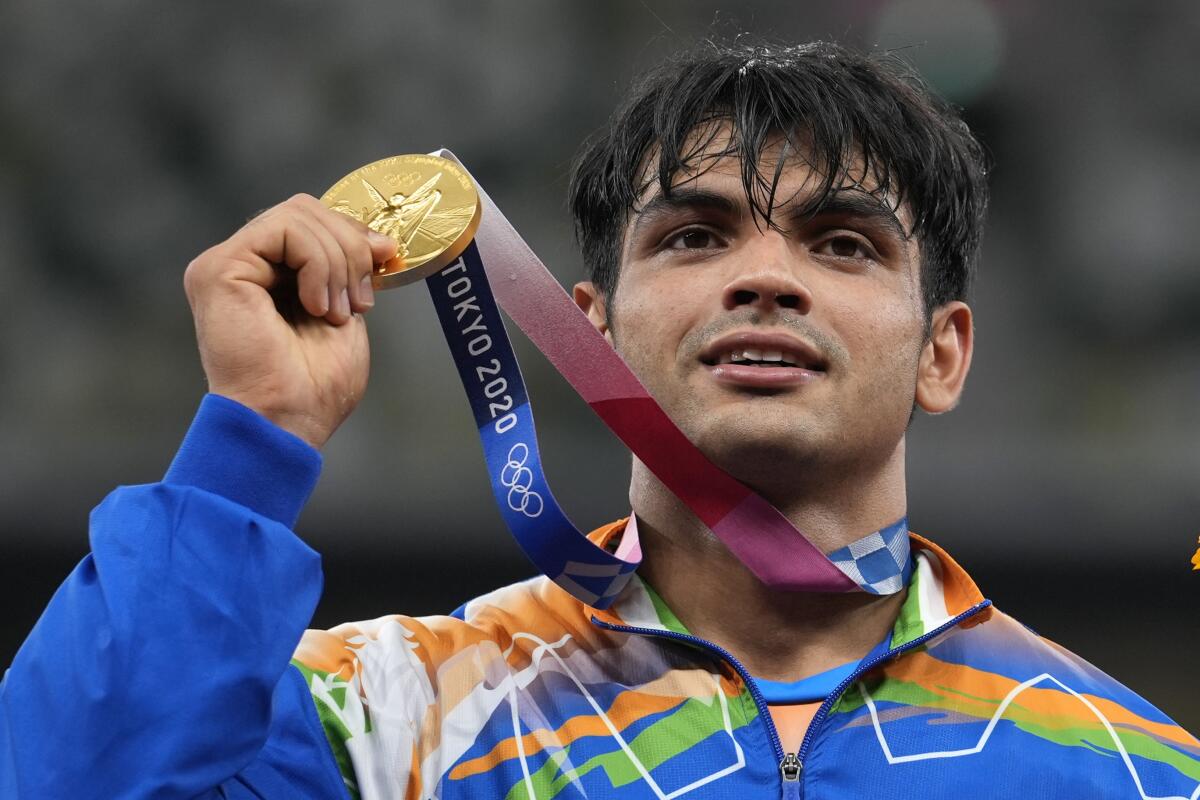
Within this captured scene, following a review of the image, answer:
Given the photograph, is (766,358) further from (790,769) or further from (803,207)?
(790,769)

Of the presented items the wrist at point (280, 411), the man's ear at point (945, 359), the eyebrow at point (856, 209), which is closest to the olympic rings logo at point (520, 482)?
the wrist at point (280, 411)

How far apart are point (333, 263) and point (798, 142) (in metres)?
0.93

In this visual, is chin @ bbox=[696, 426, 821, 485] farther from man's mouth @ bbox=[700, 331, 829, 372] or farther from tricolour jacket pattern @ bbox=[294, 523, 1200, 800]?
tricolour jacket pattern @ bbox=[294, 523, 1200, 800]

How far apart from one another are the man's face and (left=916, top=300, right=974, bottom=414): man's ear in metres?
0.13


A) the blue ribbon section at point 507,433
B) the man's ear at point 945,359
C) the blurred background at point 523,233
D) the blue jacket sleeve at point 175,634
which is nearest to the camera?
the blue jacket sleeve at point 175,634

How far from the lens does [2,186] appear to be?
22.1 ft

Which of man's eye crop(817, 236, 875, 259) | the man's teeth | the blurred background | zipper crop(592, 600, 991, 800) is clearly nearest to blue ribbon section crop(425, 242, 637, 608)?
zipper crop(592, 600, 991, 800)

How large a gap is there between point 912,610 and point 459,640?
0.72 meters

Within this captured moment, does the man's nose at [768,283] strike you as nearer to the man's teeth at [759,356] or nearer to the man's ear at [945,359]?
the man's teeth at [759,356]

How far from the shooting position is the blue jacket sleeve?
1.77m

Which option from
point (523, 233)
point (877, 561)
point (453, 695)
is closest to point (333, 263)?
point (453, 695)

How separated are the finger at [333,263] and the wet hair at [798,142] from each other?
0.74m

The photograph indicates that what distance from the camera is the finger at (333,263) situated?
6.52 ft

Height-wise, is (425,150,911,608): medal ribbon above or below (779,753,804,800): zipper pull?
above
